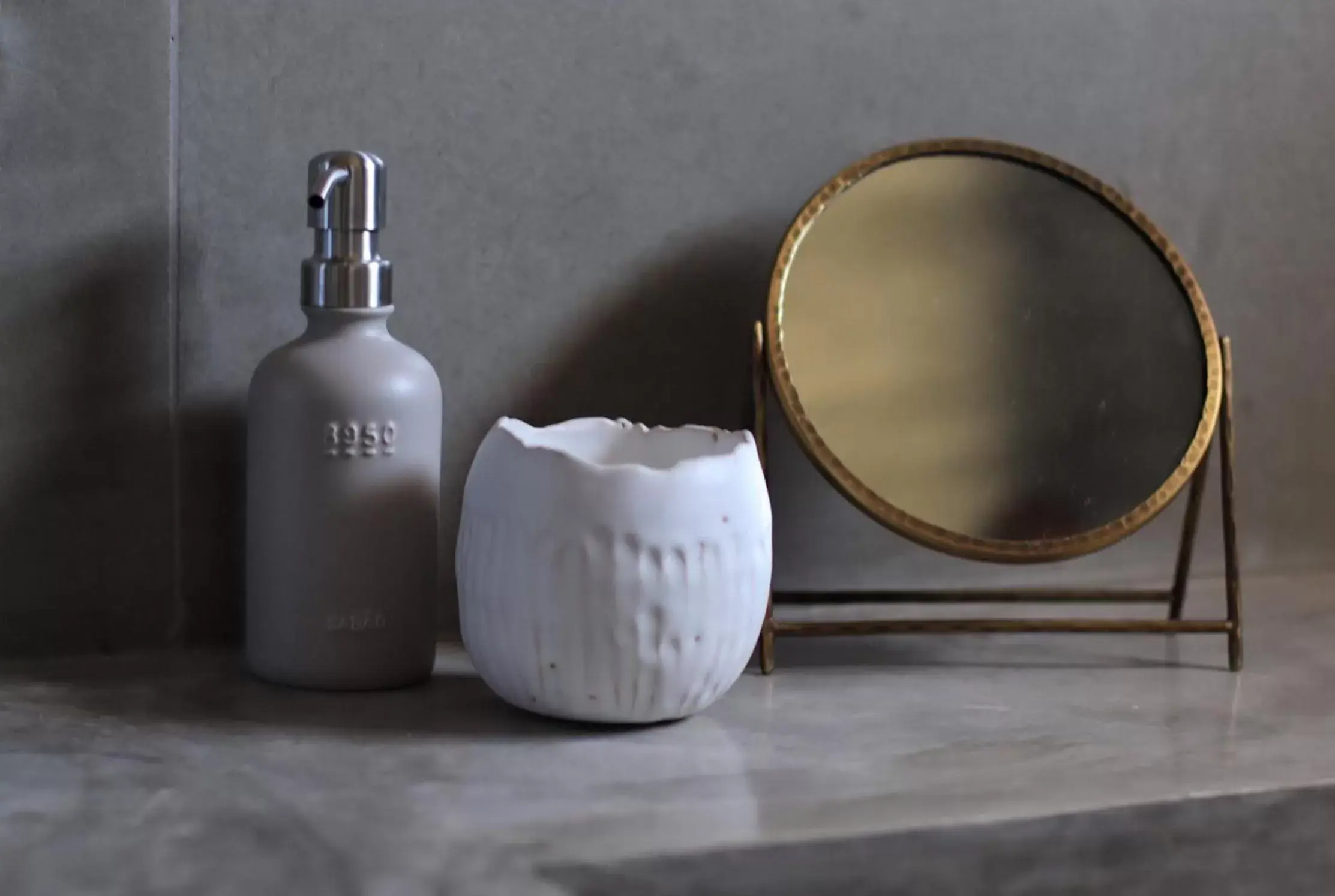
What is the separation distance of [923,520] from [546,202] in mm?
250

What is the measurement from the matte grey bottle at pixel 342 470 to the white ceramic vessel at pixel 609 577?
5 cm

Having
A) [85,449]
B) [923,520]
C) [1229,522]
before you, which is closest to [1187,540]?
[1229,522]

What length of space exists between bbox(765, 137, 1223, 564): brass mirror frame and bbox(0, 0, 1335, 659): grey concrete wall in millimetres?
58

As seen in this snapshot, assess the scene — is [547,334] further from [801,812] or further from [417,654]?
[801,812]

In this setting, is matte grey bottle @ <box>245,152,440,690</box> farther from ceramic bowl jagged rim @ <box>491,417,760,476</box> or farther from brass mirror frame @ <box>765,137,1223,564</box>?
brass mirror frame @ <box>765,137,1223,564</box>

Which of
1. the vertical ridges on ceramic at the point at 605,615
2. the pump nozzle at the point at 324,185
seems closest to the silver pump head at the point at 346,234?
the pump nozzle at the point at 324,185

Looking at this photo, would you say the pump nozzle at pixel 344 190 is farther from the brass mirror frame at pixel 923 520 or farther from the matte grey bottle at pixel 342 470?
the brass mirror frame at pixel 923 520

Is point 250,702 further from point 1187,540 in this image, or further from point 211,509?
point 1187,540

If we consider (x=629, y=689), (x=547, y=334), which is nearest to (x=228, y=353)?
(x=547, y=334)

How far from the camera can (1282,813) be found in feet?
1.86

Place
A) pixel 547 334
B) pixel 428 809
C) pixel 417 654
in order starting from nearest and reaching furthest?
pixel 428 809
pixel 417 654
pixel 547 334

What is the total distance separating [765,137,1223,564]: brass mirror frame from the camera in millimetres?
729

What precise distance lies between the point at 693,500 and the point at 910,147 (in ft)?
0.93

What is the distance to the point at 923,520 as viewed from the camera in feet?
2.44
